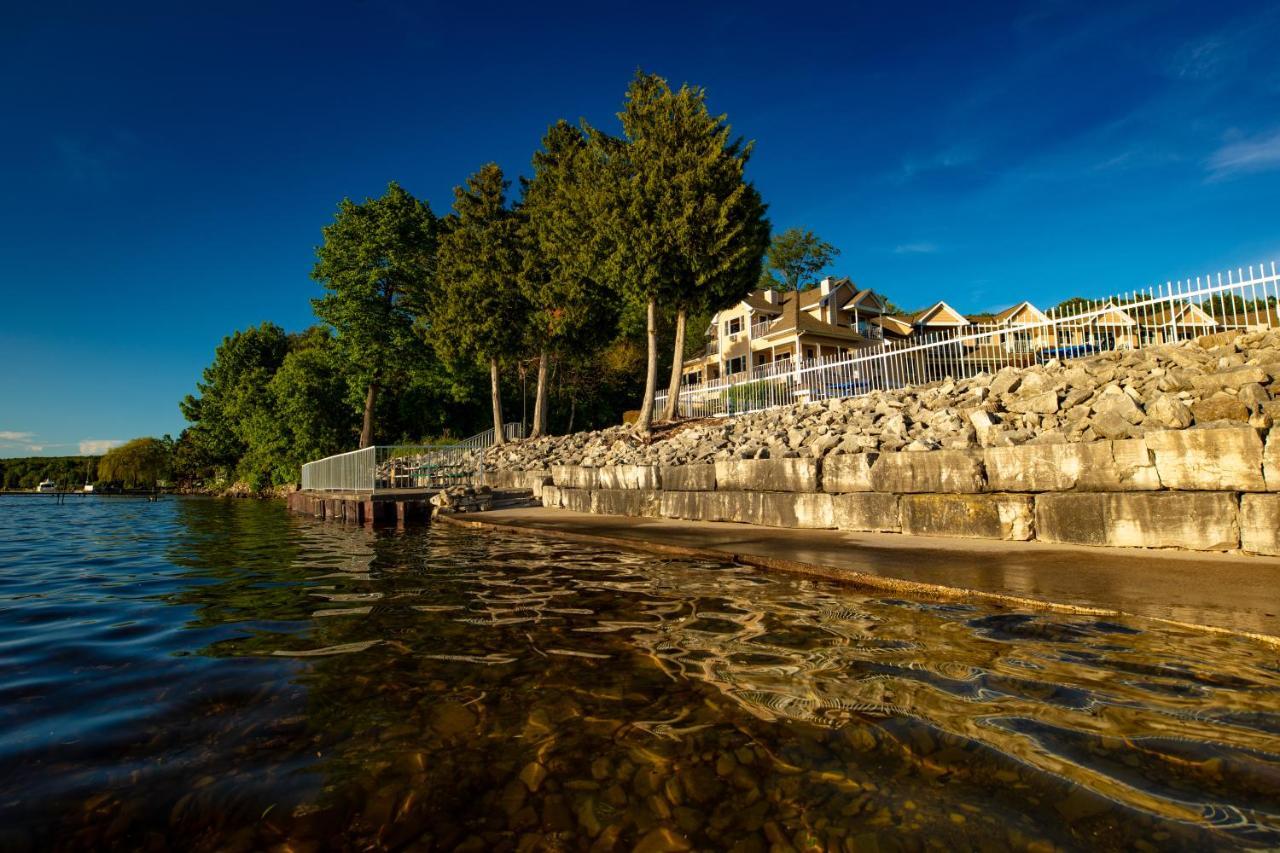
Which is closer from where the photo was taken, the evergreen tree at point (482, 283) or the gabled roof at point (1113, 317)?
the gabled roof at point (1113, 317)

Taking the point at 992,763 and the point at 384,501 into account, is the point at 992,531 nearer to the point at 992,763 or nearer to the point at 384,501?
the point at 992,763

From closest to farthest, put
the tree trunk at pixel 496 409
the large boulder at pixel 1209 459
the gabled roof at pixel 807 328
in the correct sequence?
the large boulder at pixel 1209 459, the tree trunk at pixel 496 409, the gabled roof at pixel 807 328

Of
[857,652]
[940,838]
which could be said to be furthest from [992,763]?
[857,652]

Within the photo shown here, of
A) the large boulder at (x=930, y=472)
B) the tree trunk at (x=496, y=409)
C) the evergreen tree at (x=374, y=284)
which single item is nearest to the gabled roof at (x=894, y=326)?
the tree trunk at (x=496, y=409)

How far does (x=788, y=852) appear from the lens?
68.2 inches

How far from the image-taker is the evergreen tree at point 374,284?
30531 millimetres

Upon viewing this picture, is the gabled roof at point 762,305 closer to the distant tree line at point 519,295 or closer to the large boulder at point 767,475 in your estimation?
the distant tree line at point 519,295

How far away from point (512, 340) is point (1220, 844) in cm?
2856

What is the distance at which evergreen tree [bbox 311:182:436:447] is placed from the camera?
100ft

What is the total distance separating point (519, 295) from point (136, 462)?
52.6 meters

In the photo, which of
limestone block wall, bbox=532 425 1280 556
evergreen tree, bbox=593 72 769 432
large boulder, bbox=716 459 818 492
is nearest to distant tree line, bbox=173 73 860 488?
evergreen tree, bbox=593 72 769 432

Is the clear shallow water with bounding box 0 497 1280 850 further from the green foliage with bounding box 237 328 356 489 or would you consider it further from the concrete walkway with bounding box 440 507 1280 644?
the green foliage with bounding box 237 328 356 489

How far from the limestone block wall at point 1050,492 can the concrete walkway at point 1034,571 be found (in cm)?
25

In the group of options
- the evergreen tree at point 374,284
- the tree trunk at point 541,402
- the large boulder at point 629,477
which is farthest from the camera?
the evergreen tree at point 374,284
